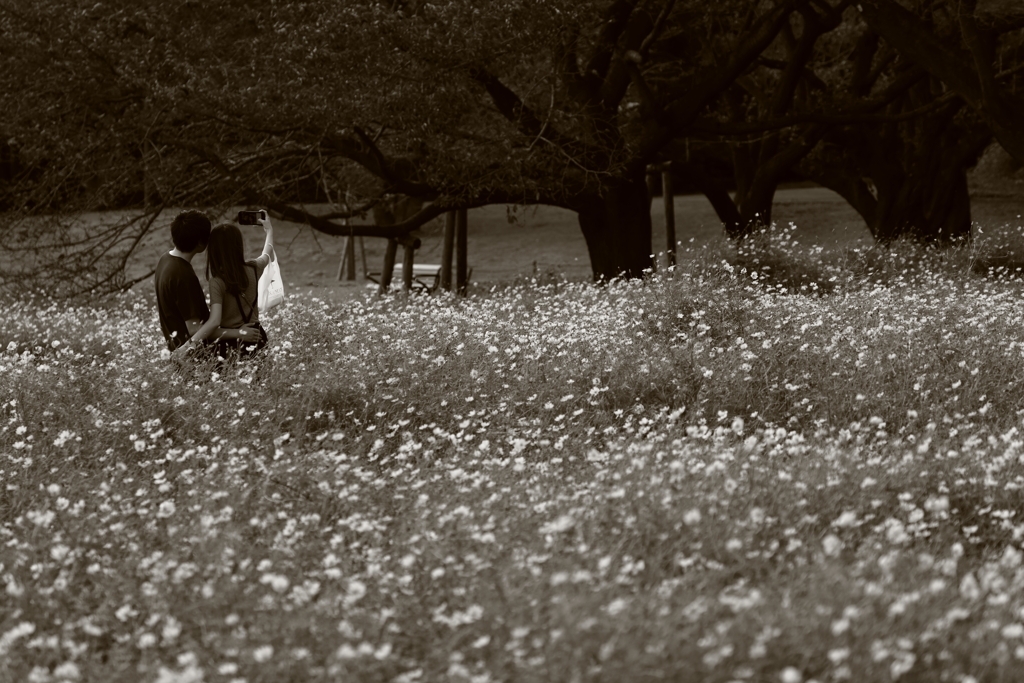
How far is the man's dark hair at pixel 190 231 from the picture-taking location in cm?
672

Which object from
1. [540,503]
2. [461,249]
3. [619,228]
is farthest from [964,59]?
[540,503]

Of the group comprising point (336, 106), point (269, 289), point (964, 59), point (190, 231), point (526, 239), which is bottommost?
point (526, 239)

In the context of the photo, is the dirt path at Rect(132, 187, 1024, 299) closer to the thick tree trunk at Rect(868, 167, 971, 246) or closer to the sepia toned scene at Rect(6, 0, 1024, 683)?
the thick tree trunk at Rect(868, 167, 971, 246)

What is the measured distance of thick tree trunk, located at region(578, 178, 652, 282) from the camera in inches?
552

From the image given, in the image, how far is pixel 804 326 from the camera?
7.67m

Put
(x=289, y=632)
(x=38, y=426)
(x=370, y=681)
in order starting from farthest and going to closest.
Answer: (x=38, y=426), (x=289, y=632), (x=370, y=681)

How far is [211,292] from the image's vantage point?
690cm

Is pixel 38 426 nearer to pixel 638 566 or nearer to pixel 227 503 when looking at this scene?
pixel 227 503

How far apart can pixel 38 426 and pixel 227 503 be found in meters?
2.29

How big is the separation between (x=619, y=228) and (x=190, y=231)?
810 centimetres

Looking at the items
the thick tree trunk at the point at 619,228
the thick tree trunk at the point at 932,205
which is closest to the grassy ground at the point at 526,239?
the thick tree trunk at the point at 932,205

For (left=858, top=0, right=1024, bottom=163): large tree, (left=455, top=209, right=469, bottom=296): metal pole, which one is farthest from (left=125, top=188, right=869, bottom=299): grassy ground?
(left=858, top=0, right=1024, bottom=163): large tree

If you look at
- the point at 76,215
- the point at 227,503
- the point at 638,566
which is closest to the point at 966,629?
the point at 638,566

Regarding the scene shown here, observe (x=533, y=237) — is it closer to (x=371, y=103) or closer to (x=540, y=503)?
(x=371, y=103)
